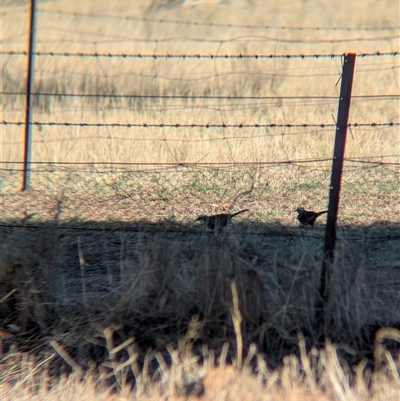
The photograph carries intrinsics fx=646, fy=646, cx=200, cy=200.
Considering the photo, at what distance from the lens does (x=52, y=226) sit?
419 cm

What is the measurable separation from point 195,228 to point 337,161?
1732 mm

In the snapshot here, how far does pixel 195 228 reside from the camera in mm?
5281

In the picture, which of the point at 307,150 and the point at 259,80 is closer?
the point at 307,150

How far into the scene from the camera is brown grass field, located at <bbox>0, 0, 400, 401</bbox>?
3.46 meters

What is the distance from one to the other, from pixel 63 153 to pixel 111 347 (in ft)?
17.9

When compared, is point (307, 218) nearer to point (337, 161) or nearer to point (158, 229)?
point (158, 229)

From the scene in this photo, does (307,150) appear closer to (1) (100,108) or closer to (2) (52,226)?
(1) (100,108)

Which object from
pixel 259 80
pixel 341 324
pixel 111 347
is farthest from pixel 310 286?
pixel 259 80

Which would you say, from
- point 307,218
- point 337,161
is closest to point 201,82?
point 307,218

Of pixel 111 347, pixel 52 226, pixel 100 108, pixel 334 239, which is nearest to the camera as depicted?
pixel 111 347

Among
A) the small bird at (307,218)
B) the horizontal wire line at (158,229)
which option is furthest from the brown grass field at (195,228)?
the small bird at (307,218)

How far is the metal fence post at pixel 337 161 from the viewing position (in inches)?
149

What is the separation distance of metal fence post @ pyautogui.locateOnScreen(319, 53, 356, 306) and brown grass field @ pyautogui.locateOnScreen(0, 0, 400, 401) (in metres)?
0.05

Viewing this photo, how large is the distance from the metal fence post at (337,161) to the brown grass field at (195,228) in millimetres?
49
